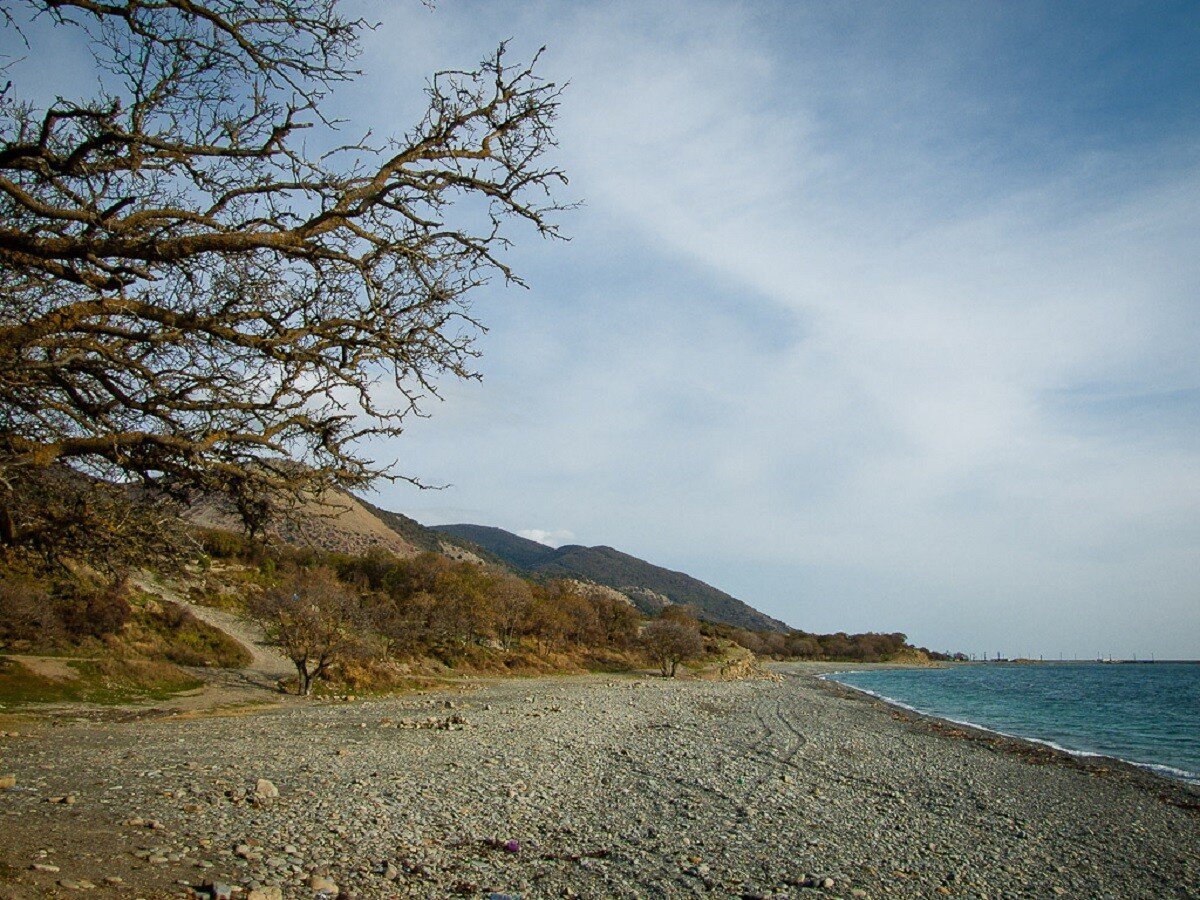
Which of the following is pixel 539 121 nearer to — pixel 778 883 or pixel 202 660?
pixel 778 883

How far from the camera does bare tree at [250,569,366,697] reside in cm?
2159

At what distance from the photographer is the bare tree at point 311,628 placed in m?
21.6

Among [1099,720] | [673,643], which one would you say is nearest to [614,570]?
[673,643]

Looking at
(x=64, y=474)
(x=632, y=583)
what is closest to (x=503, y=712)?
(x=64, y=474)

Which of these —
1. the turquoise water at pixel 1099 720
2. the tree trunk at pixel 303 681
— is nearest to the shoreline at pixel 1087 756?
the turquoise water at pixel 1099 720

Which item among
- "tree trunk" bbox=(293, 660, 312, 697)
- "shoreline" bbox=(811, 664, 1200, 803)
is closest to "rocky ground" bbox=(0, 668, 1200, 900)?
"shoreline" bbox=(811, 664, 1200, 803)

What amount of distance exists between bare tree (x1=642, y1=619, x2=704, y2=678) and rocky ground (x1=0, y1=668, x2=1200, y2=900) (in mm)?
31139

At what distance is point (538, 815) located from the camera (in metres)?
9.02

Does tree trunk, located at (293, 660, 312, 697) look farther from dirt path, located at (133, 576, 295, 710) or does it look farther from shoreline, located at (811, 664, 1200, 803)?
shoreline, located at (811, 664, 1200, 803)

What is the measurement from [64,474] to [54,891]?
10.1 feet

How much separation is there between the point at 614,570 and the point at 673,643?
127 m

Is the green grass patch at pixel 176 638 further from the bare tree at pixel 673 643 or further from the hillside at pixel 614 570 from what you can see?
the hillside at pixel 614 570

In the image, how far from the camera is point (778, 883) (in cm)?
739

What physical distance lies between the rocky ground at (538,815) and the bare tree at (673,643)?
31.1 metres
